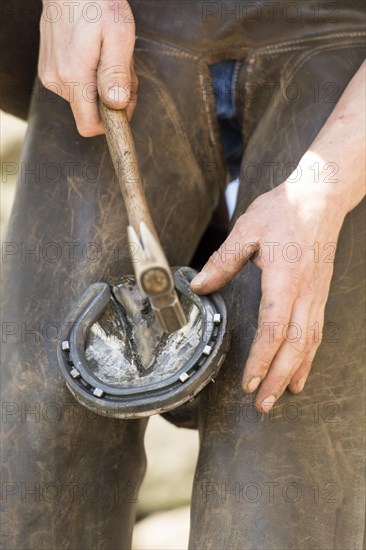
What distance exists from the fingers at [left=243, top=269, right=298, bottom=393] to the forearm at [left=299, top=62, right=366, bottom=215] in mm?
124

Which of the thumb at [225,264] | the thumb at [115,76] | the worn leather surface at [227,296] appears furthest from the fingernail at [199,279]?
the thumb at [115,76]

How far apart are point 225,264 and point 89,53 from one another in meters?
0.32

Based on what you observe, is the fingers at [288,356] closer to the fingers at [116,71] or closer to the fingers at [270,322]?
the fingers at [270,322]

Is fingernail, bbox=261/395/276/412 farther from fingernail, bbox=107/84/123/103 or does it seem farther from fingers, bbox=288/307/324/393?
fingernail, bbox=107/84/123/103

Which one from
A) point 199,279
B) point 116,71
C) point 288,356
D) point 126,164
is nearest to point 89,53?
point 116,71

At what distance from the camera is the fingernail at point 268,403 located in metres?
0.97

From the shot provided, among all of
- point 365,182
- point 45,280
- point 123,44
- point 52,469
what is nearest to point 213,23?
point 123,44

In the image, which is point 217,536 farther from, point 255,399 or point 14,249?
point 14,249

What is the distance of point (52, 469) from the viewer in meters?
1.02

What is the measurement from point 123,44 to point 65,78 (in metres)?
0.08

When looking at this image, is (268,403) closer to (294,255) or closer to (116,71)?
(294,255)

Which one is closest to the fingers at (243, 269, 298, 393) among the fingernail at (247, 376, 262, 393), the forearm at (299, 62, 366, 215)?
the fingernail at (247, 376, 262, 393)

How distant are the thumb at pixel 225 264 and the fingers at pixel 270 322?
0.03m

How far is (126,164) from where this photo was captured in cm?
95
